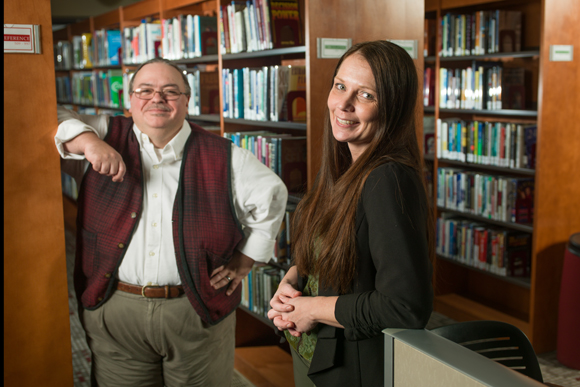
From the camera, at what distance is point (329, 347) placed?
130 centimetres

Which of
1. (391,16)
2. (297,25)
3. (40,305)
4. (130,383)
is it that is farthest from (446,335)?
(297,25)

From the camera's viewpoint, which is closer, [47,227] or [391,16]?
[47,227]

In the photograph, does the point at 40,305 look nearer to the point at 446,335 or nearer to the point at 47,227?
the point at 47,227

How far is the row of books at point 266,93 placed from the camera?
288 cm

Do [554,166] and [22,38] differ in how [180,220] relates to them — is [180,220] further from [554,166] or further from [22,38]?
[554,166]

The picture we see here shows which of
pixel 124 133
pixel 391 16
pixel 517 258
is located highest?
pixel 391 16

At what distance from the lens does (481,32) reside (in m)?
3.85

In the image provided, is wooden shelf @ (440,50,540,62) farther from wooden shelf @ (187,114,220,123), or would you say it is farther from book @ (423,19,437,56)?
wooden shelf @ (187,114,220,123)

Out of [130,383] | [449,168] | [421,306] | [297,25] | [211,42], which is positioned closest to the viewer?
[421,306]

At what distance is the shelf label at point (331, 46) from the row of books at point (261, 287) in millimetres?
1271

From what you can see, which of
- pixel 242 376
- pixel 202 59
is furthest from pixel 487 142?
pixel 242 376

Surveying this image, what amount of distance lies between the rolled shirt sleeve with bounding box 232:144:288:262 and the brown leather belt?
0.32 metres

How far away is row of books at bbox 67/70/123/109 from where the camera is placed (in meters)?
5.54

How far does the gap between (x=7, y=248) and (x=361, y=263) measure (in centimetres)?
109
